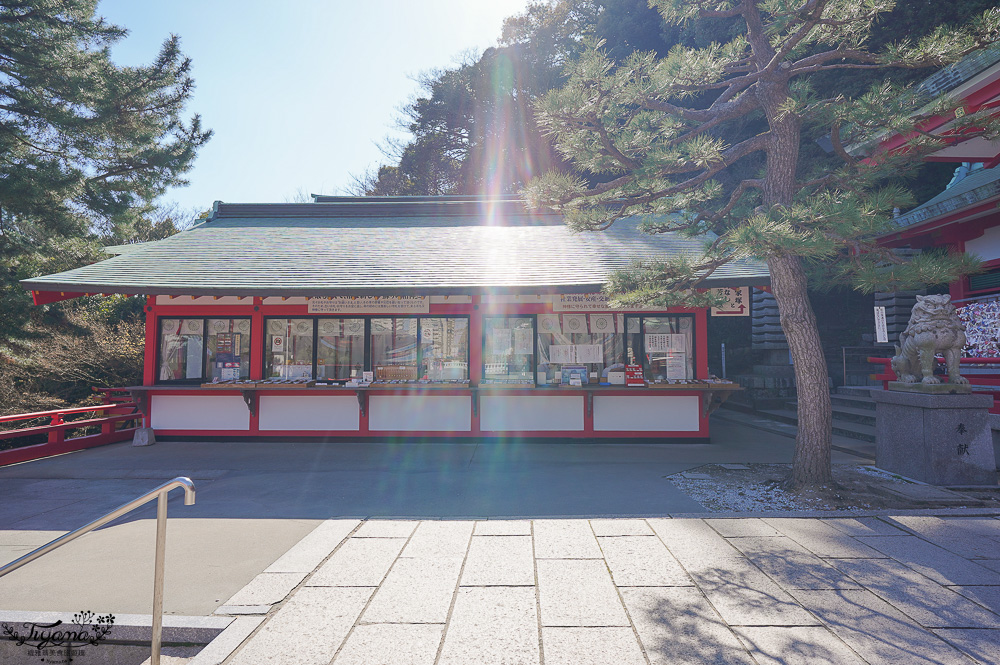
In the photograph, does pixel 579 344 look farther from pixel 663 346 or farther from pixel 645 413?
pixel 645 413

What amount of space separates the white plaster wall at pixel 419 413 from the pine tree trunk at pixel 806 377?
5.80 meters

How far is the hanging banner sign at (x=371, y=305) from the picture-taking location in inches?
379

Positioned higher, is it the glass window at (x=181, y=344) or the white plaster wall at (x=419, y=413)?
the glass window at (x=181, y=344)

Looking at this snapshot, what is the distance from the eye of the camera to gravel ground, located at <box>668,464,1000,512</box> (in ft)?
18.1

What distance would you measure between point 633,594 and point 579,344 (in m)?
6.43

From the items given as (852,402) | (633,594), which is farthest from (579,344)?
(852,402)

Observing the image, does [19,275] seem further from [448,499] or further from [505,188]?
[505,188]

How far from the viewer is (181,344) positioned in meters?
9.99

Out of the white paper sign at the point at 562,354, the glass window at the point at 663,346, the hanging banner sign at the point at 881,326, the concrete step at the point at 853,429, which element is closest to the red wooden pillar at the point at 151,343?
the white paper sign at the point at 562,354

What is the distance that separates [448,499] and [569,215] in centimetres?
418

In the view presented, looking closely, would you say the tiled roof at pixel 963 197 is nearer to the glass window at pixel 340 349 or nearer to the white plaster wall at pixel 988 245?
the white plaster wall at pixel 988 245

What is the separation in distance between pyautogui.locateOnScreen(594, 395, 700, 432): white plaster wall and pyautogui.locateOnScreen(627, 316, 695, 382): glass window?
473 millimetres

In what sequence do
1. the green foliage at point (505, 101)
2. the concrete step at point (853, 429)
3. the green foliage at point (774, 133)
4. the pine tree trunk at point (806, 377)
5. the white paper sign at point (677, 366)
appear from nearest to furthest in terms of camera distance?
the green foliage at point (774, 133)
the pine tree trunk at point (806, 377)
the concrete step at point (853, 429)
the white paper sign at point (677, 366)
the green foliage at point (505, 101)

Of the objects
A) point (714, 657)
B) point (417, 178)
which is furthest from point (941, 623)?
point (417, 178)
